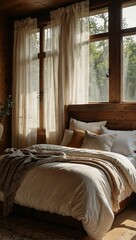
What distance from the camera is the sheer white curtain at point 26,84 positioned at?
5.56 meters

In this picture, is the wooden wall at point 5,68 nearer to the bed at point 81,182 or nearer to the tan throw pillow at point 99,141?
the bed at point 81,182

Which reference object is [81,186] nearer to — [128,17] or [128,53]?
[128,53]

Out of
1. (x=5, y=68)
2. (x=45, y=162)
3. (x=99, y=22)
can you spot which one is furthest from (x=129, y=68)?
(x=5, y=68)

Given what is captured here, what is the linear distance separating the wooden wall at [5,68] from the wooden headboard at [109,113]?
1571 millimetres

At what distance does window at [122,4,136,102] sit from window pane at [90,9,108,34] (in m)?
0.32

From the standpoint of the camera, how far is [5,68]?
5.92 m

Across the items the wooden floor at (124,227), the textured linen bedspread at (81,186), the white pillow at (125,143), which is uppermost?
the white pillow at (125,143)

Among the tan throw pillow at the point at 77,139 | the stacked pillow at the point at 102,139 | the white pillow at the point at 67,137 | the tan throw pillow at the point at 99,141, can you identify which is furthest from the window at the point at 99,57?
the tan throw pillow at the point at 99,141

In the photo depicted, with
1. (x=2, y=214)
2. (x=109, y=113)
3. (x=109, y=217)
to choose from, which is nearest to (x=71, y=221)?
(x=109, y=217)

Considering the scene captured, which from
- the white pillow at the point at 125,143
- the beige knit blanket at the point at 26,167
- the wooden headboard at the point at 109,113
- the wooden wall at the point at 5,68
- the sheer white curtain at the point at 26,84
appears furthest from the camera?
the wooden wall at the point at 5,68

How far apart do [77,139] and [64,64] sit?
1.46 metres

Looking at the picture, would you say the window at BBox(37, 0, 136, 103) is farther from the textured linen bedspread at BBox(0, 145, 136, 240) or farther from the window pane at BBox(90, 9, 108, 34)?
the textured linen bedspread at BBox(0, 145, 136, 240)

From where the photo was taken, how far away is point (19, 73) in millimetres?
5691

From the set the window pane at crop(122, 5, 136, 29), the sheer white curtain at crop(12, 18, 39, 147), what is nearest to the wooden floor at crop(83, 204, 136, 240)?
the sheer white curtain at crop(12, 18, 39, 147)
